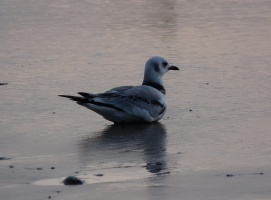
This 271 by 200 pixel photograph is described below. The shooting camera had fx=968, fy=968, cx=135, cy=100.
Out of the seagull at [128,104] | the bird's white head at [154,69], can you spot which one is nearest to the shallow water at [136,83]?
the seagull at [128,104]

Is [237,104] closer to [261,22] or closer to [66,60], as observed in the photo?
[66,60]

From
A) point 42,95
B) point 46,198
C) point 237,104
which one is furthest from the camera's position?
point 42,95

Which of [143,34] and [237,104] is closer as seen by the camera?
[237,104]

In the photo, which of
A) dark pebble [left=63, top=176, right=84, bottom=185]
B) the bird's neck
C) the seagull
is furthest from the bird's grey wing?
dark pebble [left=63, top=176, right=84, bottom=185]

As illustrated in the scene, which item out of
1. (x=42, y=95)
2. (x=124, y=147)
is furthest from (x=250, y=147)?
(x=42, y=95)

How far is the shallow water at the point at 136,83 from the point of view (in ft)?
23.8

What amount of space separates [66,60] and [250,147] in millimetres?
5518

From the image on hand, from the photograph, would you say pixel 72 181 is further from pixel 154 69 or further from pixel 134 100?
pixel 154 69

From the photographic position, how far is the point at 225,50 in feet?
45.3

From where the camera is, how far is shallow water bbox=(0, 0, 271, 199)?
724 cm

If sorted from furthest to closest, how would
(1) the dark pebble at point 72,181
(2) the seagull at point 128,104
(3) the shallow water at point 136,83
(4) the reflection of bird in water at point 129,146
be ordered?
(2) the seagull at point 128,104
(4) the reflection of bird in water at point 129,146
(3) the shallow water at point 136,83
(1) the dark pebble at point 72,181

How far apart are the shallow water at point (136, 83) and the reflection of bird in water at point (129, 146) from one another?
0.01 meters

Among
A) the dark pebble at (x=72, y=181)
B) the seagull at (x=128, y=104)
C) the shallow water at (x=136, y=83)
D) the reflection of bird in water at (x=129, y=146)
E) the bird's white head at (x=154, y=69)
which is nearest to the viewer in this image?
A: the dark pebble at (x=72, y=181)

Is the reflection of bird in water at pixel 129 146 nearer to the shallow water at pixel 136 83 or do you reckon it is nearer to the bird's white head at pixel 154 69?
the shallow water at pixel 136 83
